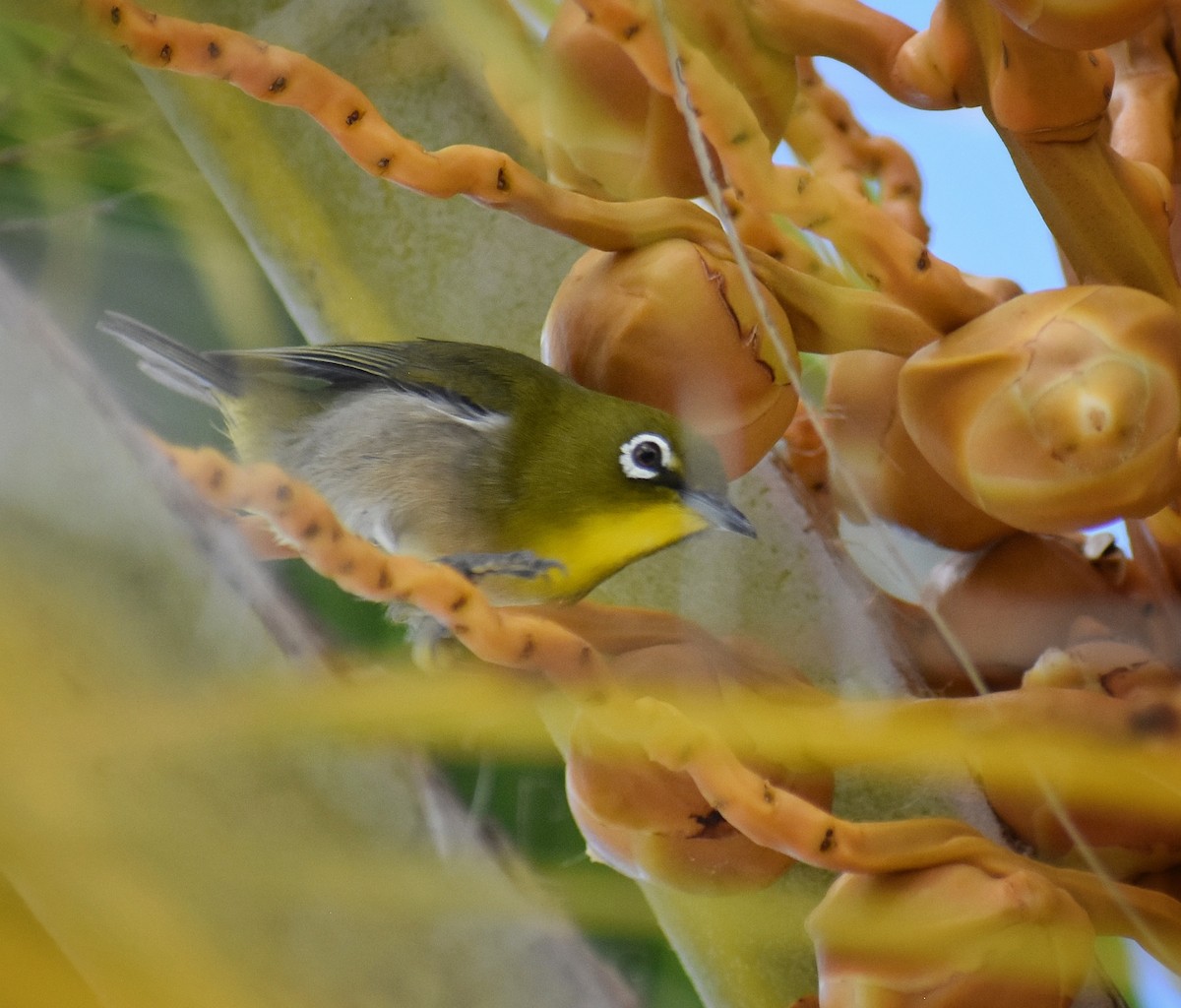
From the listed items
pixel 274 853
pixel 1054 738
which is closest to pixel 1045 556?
pixel 1054 738

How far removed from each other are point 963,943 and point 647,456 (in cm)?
13

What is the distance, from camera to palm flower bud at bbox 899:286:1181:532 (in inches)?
8.9

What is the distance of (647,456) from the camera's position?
319 millimetres

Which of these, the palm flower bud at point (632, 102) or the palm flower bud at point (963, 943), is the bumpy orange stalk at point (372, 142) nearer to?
the palm flower bud at point (632, 102)

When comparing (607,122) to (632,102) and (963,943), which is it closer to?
(632,102)

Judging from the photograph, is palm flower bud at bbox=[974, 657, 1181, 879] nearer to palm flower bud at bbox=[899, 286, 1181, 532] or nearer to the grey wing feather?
palm flower bud at bbox=[899, 286, 1181, 532]

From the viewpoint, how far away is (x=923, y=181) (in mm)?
357

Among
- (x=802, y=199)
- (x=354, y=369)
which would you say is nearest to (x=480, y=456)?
(x=354, y=369)

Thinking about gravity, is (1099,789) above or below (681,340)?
below

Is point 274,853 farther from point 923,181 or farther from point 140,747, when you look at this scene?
point 923,181

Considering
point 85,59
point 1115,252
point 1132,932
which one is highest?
point 85,59

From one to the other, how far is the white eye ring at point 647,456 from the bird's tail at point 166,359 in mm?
95

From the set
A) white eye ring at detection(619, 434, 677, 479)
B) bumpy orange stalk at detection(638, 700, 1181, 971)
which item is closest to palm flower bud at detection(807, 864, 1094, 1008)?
bumpy orange stalk at detection(638, 700, 1181, 971)

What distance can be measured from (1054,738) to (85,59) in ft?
0.81
